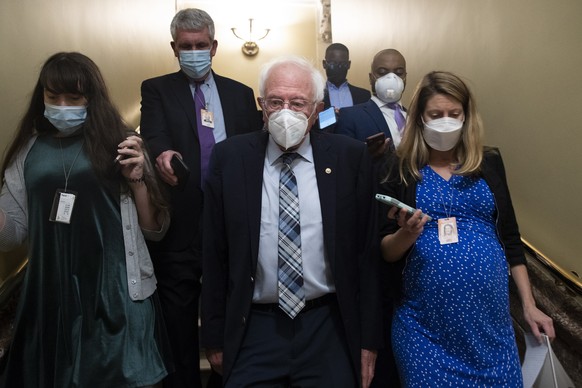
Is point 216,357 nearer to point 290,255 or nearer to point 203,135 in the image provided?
point 290,255

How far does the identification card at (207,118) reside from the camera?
241 cm

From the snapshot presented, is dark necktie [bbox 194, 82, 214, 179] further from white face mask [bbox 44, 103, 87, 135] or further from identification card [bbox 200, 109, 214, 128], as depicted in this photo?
white face mask [bbox 44, 103, 87, 135]

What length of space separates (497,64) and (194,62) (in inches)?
63.1

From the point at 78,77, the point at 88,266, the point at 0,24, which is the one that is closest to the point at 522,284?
the point at 88,266

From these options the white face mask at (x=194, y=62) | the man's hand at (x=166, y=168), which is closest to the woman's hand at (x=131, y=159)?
the man's hand at (x=166, y=168)

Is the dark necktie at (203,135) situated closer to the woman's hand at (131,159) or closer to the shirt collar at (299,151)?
the woman's hand at (131,159)

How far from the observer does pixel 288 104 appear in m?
1.80

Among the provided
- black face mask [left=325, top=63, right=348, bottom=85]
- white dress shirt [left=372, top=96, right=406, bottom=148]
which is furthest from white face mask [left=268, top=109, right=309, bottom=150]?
black face mask [left=325, top=63, right=348, bottom=85]

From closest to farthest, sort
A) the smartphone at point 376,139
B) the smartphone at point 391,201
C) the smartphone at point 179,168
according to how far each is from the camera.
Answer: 1. the smartphone at point 391,201
2. the smartphone at point 179,168
3. the smartphone at point 376,139

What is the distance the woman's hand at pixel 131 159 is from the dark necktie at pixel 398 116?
1.44m

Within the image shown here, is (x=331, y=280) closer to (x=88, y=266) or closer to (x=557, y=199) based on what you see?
(x=88, y=266)

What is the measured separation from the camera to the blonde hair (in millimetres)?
1915

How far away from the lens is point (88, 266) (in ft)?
6.06

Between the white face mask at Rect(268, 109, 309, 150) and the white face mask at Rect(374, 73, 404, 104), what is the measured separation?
1142 mm
